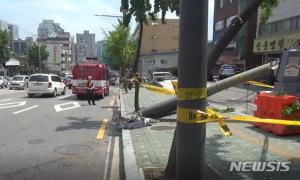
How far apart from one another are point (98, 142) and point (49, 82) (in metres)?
20.0

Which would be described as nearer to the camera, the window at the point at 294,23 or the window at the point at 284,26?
the window at the point at 294,23

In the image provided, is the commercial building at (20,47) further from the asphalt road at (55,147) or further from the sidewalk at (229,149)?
the sidewalk at (229,149)

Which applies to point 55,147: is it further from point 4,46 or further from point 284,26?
point 4,46

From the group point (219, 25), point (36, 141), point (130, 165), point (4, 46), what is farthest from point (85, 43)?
point (130, 165)

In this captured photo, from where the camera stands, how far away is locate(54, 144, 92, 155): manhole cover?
9625 millimetres

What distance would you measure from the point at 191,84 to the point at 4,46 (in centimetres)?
6819

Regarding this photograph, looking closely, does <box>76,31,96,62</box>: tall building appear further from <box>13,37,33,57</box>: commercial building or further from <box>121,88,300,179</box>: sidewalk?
<box>121,88,300,179</box>: sidewalk

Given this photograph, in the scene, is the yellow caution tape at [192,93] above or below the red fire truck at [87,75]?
above

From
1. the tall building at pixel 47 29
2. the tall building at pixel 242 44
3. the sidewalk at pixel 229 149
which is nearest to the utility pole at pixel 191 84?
the sidewalk at pixel 229 149

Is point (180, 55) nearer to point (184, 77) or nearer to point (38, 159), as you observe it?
point (184, 77)

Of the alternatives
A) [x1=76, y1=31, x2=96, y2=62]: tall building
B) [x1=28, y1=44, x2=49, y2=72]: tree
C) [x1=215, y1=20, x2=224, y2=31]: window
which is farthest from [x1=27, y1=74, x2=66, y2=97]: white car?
[x1=76, y1=31, x2=96, y2=62]: tall building

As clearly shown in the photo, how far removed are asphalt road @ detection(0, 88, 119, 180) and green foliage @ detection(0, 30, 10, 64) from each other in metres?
54.3

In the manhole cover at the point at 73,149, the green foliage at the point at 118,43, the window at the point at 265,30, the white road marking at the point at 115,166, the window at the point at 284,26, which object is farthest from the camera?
the green foliage at the point at 118,43

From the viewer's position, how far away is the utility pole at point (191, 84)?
472 centimetres
